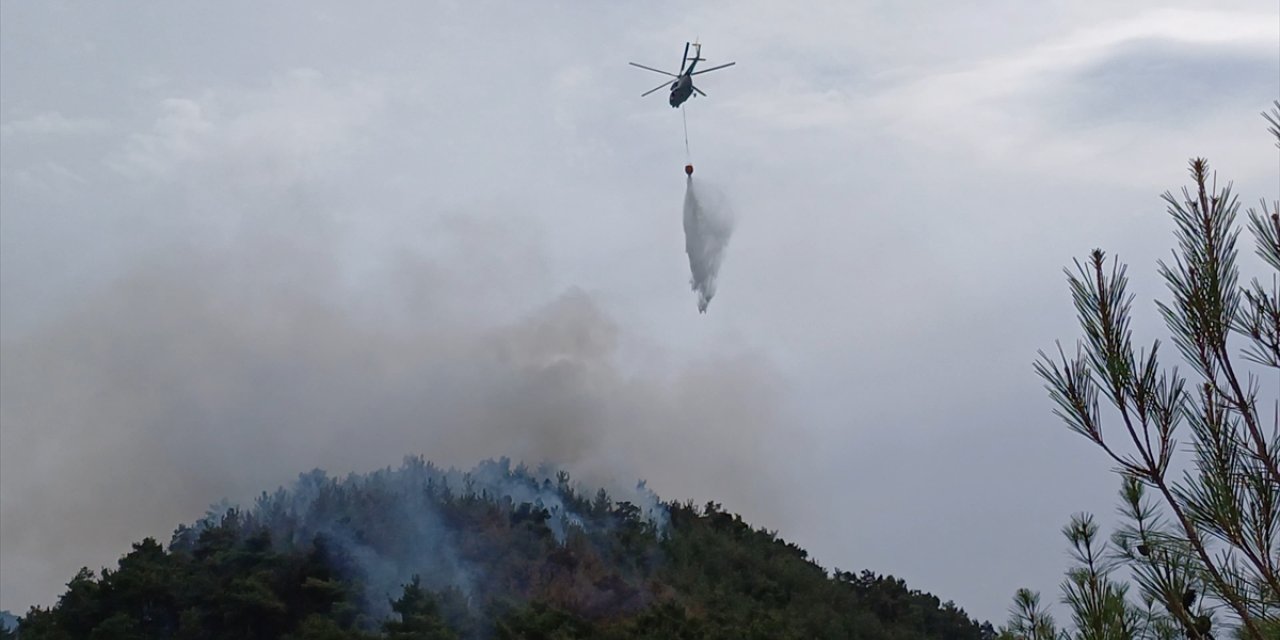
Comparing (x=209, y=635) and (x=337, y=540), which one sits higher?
(x=337, y=540)

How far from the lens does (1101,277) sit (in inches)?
266

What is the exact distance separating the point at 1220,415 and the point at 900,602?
5010 centimetres

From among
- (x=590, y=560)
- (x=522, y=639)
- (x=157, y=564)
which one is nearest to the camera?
(x=522, y=639)

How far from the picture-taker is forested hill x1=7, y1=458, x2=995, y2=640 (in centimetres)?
3653

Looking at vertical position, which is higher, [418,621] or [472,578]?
[472,578]

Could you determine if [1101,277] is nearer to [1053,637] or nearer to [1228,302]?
[1228,302]

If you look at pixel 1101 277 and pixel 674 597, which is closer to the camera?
pixel 1101 277

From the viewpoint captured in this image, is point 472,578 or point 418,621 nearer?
point 418,621

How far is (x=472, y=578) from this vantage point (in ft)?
145

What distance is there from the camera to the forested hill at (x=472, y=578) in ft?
120

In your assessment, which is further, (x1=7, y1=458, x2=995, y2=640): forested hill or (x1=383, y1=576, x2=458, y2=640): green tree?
(x1=7, y1=458, x2=995, y2=640): forested hill

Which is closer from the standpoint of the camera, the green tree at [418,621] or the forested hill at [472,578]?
the green tree at [418,621]

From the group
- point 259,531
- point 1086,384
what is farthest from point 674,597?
point 1086,384

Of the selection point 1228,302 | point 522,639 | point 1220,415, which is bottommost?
point 1220,415
